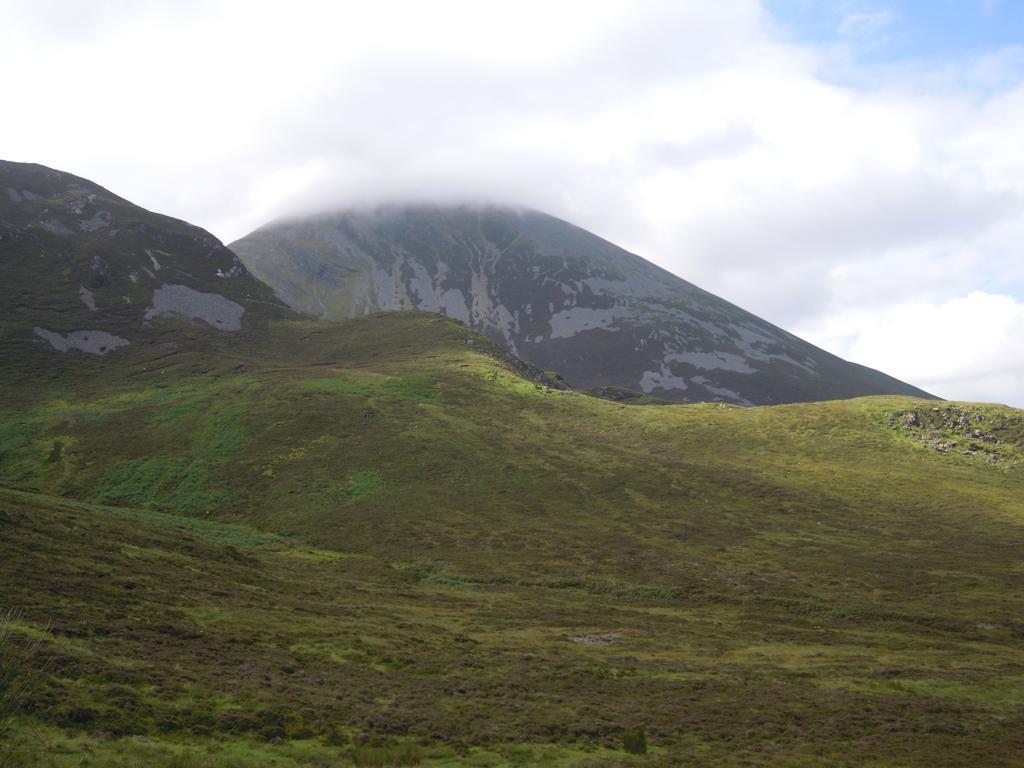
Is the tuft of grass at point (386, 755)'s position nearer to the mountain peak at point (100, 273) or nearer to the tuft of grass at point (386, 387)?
the tuft of grass at point (386, 387)

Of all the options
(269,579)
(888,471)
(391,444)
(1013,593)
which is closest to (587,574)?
(269,579)

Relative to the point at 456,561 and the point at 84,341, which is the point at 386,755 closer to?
the point at 456,561

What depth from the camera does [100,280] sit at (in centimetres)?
14838

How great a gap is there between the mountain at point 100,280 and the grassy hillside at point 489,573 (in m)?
14.7

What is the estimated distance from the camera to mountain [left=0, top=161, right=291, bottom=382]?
128 metres

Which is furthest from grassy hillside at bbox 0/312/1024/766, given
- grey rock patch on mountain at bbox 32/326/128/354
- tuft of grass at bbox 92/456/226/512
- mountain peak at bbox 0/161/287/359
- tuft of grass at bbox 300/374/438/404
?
mountain peak at bbox 0/161/287/359

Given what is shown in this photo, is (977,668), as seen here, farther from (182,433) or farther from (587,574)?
(182,433)

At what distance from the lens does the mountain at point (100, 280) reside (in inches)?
5049

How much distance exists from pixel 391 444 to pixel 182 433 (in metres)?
27.1

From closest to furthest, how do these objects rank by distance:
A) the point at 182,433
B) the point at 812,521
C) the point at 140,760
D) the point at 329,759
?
1. the point at 140,760
2. the point at 329,759
3. the point at 812,521
4. the point at 182,433

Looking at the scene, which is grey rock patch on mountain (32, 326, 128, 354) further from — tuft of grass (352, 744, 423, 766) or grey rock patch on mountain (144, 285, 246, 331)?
tuft of grass (352, 744, 423, 766)

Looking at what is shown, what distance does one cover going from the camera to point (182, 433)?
8988 centimetres

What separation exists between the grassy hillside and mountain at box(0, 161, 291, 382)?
14737 millimetres

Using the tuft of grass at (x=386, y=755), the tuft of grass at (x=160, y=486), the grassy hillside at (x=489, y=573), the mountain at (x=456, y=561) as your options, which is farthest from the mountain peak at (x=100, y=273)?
the tuft of grass at (x=386, y=755)
